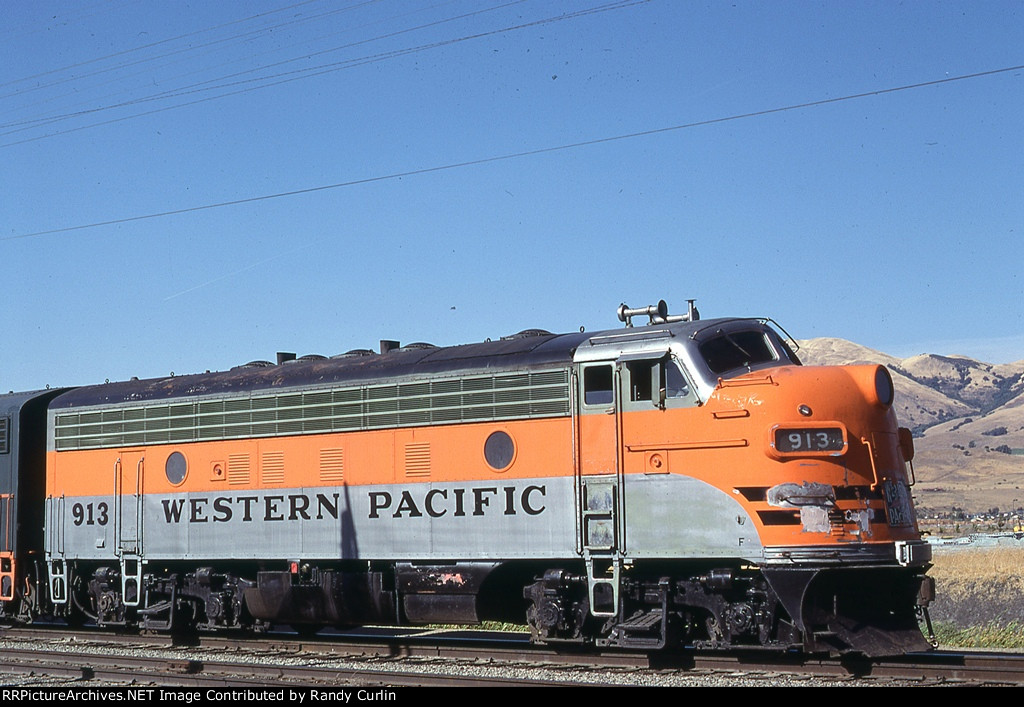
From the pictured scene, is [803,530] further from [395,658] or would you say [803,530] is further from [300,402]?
[300,402]

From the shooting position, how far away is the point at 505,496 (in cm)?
1617

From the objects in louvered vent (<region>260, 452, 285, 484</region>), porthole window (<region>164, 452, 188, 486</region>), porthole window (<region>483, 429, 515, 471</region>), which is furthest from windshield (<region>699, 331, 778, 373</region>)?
porthole window (<region>164, 452, 188, 486</region>)

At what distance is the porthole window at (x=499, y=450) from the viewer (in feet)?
53.0

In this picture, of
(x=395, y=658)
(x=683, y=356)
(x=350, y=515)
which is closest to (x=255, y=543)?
(x=350, y=515)

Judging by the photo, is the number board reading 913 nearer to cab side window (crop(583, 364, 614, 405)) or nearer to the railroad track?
cab side window (crop(583, 364, 614, 405))

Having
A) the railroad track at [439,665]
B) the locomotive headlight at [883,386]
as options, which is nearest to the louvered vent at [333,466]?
the railroad track at [439,665]

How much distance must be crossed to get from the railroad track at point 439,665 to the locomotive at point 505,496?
412 mm

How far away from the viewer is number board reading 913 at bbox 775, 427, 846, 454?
13.9 m

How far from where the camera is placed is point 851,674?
13.9 m

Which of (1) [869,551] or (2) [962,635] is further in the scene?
(2) [962,635]

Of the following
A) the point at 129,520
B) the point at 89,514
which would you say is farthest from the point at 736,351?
the point at 89,514

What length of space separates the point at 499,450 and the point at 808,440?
4415mm

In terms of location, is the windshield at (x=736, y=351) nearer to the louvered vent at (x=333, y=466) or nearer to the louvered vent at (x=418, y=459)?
the louvered vent at (x=418, y=459)
